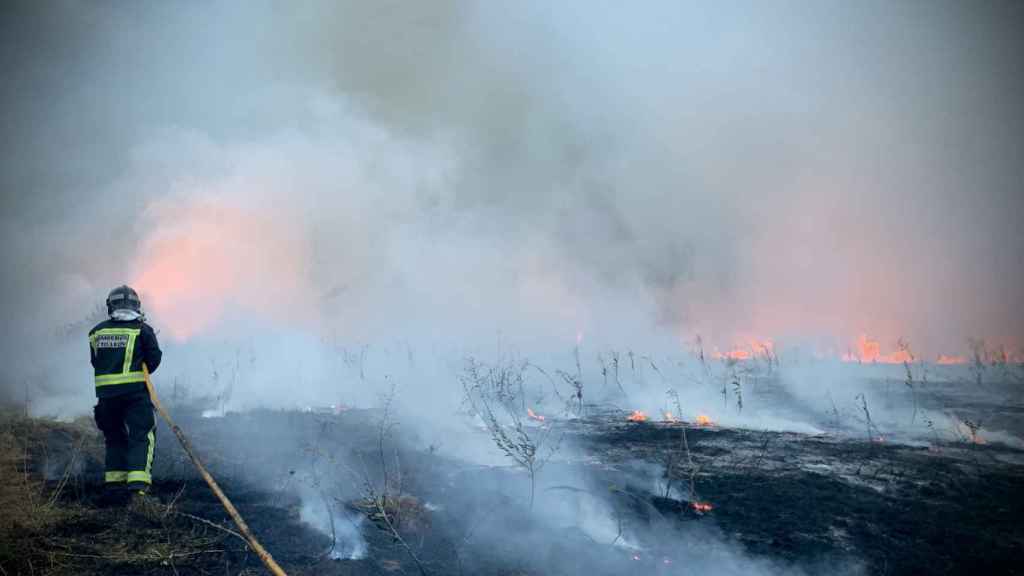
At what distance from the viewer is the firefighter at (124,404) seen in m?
5.54

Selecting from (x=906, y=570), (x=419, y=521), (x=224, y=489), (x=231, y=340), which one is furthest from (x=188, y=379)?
(x=906, y=570)

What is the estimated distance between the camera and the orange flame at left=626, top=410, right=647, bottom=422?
14.1 m

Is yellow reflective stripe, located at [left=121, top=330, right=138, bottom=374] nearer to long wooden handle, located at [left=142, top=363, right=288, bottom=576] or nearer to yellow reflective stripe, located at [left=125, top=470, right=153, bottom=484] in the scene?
long wooden handle, located at [left=142, top=363, right=288, bottom=576]

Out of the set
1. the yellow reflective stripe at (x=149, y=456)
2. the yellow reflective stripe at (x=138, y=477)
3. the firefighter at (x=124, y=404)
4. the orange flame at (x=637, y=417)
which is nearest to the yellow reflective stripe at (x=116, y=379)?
the firefighter at (x=124, y=404)

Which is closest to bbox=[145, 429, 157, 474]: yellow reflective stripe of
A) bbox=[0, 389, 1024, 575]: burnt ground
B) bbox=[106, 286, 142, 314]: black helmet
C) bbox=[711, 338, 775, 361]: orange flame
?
bbox=[0, 389, 1024, 575]: burnt ground

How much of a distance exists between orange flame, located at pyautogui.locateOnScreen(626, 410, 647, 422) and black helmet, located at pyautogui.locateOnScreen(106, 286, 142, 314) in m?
12.6

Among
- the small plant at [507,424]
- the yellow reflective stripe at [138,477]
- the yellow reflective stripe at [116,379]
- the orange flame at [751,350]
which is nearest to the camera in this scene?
the yellow reflective stripe at [138,477]

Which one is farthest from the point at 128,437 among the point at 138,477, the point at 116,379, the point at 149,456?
the point at 116,379

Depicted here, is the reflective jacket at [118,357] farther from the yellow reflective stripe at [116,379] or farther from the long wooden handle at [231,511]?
the long wooden handle at [231,511]

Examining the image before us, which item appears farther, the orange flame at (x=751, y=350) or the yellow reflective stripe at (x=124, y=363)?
the orange flame at (x=751, y=350)

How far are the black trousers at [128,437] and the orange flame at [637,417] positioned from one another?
475 inches

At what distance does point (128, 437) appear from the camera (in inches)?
A: 226

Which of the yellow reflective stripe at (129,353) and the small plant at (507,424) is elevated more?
the yellow reflective stripe at (129,353)

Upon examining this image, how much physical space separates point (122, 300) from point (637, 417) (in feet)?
44.0
